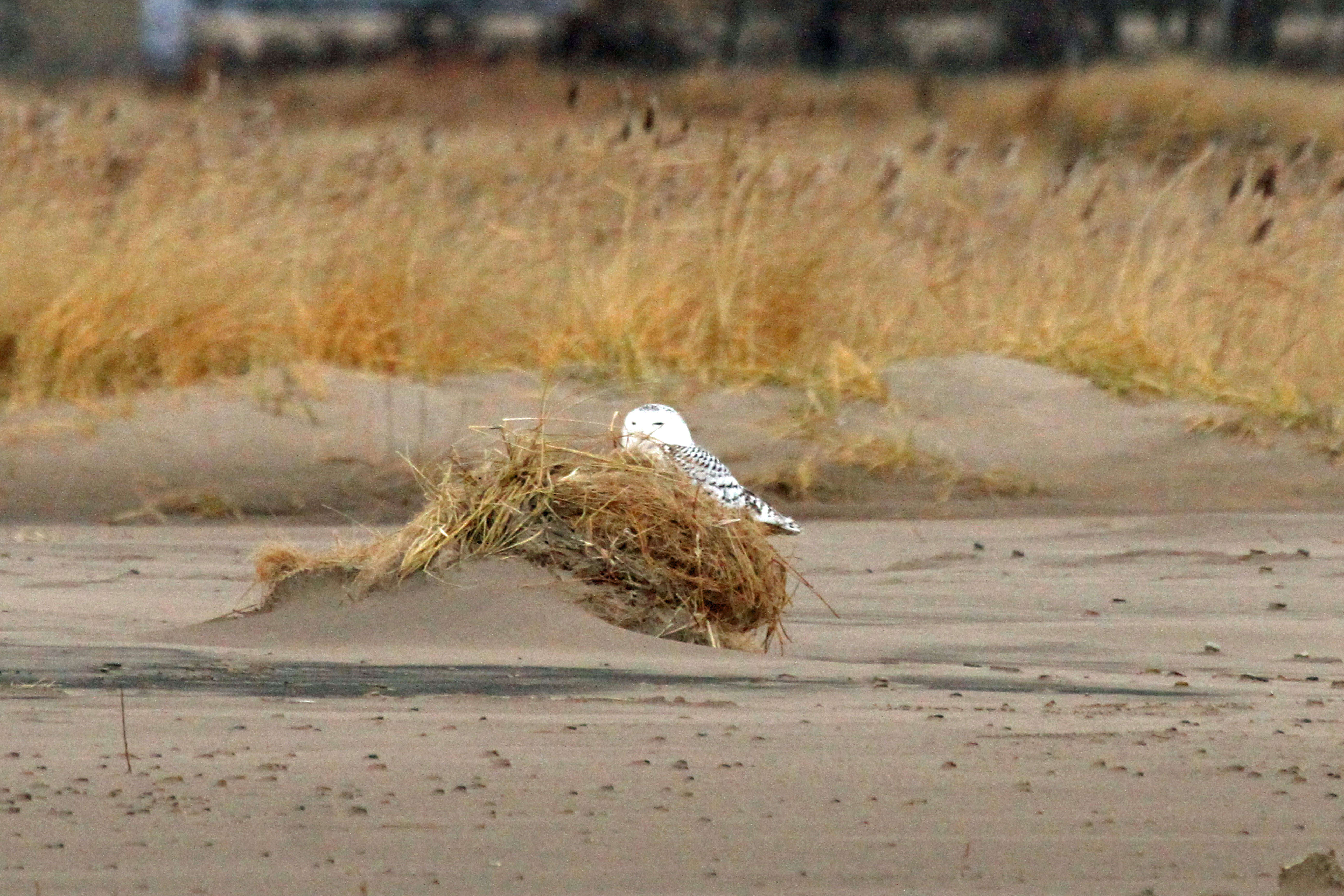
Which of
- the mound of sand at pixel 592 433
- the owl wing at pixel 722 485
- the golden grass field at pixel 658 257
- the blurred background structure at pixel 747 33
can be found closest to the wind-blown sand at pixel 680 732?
the owl wing at pixel 722 485

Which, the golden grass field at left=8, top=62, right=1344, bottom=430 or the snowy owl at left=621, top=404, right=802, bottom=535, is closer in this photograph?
the snowy owl at left=621, top=404, right=802, bottom=535

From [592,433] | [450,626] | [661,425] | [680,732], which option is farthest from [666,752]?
[592,433]

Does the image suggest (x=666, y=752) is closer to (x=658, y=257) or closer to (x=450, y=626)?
(x=450, y=626)

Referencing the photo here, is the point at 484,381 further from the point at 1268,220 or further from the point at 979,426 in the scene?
the point at 1268,220

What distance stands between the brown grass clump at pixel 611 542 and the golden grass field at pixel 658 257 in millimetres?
4642

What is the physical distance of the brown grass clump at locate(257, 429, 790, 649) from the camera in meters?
6.03

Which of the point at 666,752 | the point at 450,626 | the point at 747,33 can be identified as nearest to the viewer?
the point at 666,752

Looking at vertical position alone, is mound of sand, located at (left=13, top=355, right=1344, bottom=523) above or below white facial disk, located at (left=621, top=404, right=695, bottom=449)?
below

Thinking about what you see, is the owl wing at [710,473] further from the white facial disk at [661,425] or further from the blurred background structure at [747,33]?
the blurred background structure at [747,33]

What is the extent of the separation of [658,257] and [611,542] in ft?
18.8

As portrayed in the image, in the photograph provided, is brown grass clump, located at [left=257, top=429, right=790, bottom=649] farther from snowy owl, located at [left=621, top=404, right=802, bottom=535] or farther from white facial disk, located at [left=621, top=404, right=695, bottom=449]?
white facial disk, located at [left=621, top=404, right=695, bottom=449]

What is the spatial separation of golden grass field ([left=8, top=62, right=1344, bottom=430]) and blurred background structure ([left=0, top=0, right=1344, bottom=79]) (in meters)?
8.19

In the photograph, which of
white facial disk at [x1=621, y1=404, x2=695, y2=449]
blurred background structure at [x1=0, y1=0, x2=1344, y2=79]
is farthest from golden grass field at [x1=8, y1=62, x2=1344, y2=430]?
blurred background structure at [x1=0, y1=0, x2=1344, y2=79]

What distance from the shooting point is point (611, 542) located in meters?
6.02
